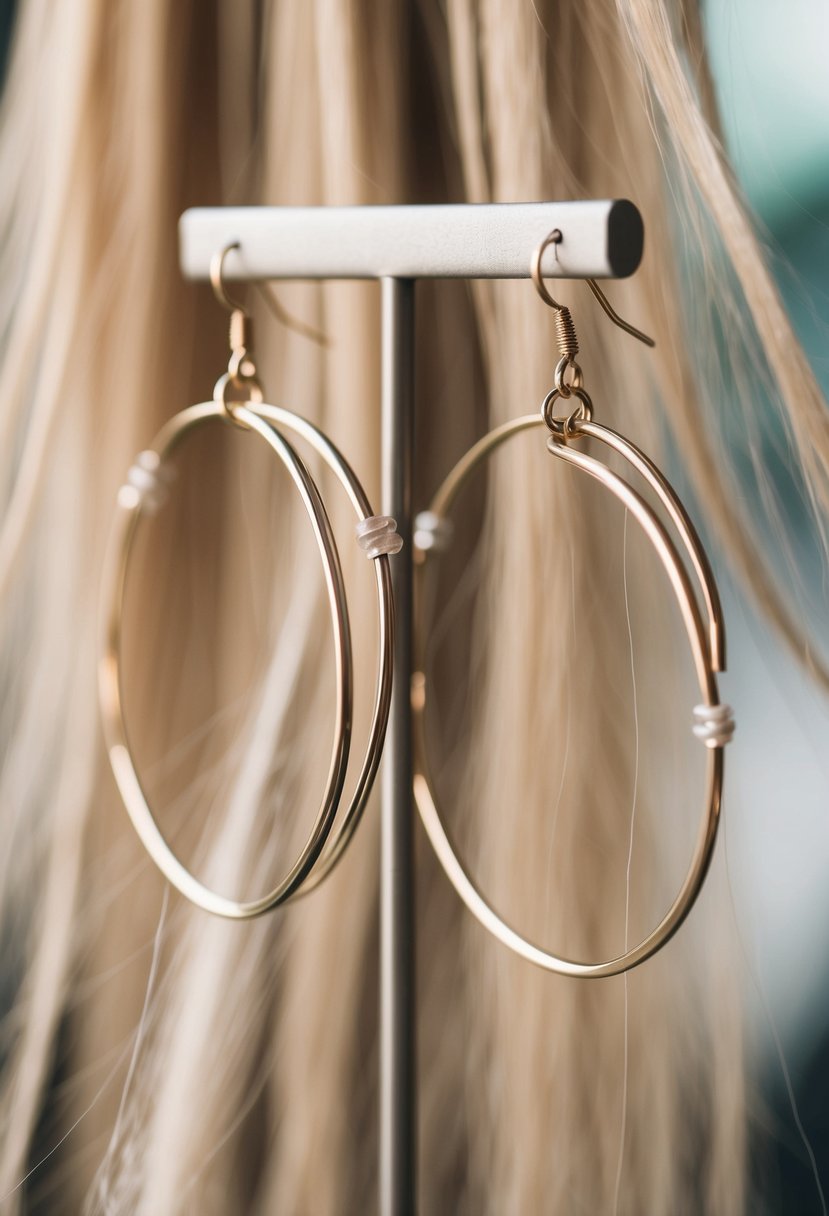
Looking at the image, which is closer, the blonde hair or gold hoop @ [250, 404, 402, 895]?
gold hoop @ [250, 404, 402, 895]

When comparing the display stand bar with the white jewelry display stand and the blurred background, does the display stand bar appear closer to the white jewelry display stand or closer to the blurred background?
the white jewelry display stand

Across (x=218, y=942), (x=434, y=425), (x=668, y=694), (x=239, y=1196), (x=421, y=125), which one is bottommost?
(x=239, y=1196)

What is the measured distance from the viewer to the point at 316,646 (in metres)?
0.53

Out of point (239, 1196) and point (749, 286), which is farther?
point (239, 1196)

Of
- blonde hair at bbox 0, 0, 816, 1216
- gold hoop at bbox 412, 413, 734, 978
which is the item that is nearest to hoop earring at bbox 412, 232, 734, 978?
gold hoop at bbox 412, 413, 734, 978

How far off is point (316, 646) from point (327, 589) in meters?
0.14

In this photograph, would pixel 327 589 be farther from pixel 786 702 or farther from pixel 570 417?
pixel 786 702

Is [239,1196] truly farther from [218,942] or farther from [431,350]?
[431,350]

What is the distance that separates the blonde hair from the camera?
47 centimetres

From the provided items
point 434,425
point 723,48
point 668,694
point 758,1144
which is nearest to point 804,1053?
point 758,1144

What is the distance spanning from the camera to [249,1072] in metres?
0.54

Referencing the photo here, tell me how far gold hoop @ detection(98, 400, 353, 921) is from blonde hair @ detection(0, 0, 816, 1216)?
0.08m

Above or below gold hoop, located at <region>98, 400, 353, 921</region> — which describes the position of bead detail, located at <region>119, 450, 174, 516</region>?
above

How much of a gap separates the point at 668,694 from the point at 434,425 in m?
0.16
